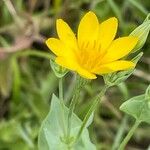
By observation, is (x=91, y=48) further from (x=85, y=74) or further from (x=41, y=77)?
(x=41, y=77)

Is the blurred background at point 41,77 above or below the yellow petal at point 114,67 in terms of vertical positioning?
below

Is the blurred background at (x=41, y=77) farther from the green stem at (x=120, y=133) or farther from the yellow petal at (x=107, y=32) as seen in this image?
the yellow petal at (x=107, y=32)

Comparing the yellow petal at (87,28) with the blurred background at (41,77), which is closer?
the yellow petal at (87,28)

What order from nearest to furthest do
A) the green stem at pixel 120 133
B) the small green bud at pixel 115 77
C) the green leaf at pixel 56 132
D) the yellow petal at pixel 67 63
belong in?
1. the yellow petal at pixel 67 63
2. the small green bud at pixel 115 77
3. the green leaf at pixel 56 132
4. the green stem at pixel 120 133

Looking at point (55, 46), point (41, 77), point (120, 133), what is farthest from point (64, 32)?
point (41, 77)

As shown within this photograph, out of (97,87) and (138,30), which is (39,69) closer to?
(97,87)

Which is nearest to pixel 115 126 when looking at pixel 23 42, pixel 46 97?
pixel 46 97

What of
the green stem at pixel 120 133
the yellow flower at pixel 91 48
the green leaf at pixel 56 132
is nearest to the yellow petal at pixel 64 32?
the yellow flower at pixel 91 48
